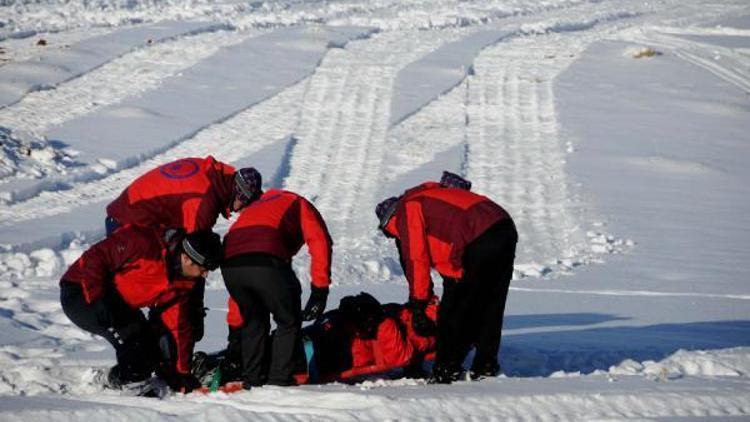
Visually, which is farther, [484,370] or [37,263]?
[37,263]

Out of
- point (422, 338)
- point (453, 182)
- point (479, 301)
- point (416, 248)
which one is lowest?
point (422, 338)

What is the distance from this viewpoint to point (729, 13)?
2792cm

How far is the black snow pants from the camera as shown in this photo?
20.6 feet

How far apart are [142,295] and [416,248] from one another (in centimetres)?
169

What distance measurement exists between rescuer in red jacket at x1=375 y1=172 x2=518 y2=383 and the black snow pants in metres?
1.62

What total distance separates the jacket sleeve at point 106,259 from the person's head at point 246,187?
37.5 inches

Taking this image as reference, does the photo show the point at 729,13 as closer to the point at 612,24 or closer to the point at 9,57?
the point at 612,24

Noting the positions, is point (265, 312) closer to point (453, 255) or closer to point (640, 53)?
point (453, 255)

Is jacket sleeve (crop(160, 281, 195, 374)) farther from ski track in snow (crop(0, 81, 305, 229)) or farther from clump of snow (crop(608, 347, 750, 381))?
ski track in snow (crop(0, 81, 305, 229))

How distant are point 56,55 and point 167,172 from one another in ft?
39.3

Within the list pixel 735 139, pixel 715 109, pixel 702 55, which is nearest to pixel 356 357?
pixel 735 139

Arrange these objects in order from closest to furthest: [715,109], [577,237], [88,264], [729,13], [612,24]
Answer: [88,264]
[577,237]
[715,109]
[612,24]
[729,13]

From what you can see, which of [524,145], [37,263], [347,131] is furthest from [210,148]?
[37,263]

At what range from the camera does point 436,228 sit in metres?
6.48
